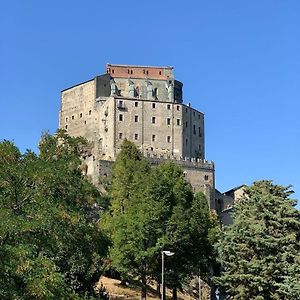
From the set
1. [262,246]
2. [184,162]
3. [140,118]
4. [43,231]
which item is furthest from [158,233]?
[140,118]

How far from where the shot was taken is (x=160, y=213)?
173 feet

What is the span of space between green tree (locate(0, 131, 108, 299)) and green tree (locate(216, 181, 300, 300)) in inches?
363

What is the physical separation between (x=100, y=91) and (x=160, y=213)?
79.7 meters

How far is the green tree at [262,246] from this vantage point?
4422cm

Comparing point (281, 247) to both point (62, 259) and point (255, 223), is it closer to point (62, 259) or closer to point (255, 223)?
point (255, 223)

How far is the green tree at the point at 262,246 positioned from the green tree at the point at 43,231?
30.3 feet

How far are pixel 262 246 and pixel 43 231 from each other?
18.5m

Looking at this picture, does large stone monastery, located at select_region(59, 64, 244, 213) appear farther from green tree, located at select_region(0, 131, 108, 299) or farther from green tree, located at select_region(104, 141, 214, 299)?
green tree, located at select_region(0, 131, 108, 299)

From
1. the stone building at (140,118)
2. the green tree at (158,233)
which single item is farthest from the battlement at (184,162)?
the green tree at (158,233)

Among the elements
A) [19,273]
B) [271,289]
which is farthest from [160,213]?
[19,273]

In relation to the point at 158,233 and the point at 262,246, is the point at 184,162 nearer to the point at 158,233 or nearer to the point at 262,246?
the point at 158,233

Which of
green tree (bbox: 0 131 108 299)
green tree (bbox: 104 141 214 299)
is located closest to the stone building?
green tree (bbox: 104 141 214 299)

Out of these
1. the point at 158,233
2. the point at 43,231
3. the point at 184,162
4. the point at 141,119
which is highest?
the point at 141,119

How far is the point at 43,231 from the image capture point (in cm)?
3200
